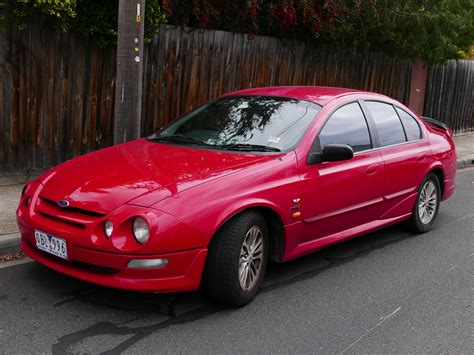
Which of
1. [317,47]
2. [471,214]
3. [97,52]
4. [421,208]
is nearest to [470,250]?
[421,208]

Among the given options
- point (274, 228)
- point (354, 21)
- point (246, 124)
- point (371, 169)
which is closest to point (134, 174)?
point (274, 228)

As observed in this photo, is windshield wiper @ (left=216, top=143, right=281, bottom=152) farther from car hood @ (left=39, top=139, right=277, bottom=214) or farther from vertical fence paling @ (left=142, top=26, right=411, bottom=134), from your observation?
vertical fence paling @ (left=142, top=26, right=411, bottom=134)

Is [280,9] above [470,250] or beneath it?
above

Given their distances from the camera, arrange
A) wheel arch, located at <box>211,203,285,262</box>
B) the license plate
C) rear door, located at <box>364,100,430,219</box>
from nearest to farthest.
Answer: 1. the license plate
2. wheel arch, located at <box>211,203,285,262</box>
3. rear door, located at <box>364,100,430,219</box>

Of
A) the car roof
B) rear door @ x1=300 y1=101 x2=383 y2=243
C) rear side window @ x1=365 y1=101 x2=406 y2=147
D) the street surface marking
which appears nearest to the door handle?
rear door @ x1=300 y1=101 x2=383 y2=243

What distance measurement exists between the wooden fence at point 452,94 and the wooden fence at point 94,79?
5.72 meters

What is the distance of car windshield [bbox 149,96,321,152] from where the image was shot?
15.9 feet

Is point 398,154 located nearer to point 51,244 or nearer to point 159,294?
point 159,294

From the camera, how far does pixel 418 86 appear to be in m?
14.9

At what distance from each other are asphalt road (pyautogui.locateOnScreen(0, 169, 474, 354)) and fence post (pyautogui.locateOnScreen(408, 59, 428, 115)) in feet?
32.7

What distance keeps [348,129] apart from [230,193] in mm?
1750

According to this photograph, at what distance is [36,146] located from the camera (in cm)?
719

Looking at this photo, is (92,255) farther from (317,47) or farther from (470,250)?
(317,47)

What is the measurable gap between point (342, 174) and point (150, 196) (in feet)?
6.15
